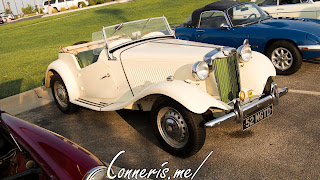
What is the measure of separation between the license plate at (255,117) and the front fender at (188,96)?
0.86 feet

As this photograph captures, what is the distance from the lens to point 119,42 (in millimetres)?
4988

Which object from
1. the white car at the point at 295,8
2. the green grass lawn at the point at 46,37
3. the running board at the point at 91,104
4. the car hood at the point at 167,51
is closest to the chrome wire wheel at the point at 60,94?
the running board at the point at 91,104

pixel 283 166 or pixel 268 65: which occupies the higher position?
pixel 268 65

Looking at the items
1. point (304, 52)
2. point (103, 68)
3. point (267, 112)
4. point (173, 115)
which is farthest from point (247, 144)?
point (304, 52)

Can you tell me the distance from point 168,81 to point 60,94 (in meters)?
2.73

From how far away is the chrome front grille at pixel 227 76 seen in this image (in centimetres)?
396

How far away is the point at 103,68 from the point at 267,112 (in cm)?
254

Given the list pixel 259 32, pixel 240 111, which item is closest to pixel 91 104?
pixel 240 111

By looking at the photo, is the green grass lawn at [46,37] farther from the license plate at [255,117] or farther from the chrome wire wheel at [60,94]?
the license plate at [255,117]

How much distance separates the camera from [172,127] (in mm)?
3760

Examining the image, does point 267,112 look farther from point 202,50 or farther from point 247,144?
point 202,50

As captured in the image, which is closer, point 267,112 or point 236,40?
point 267,112

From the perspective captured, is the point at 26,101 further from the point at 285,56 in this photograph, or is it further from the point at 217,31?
the point at 285,56

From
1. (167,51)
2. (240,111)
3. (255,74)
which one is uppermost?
(167,51)
